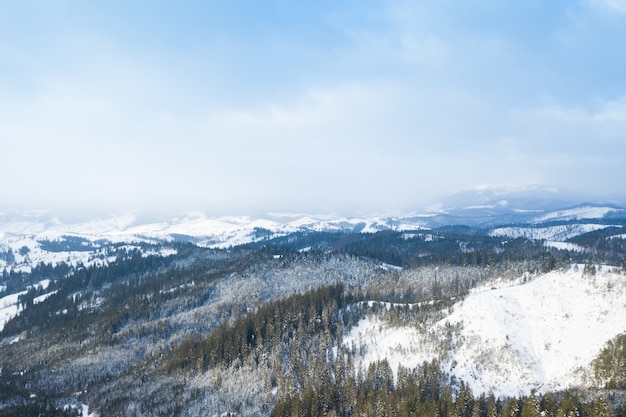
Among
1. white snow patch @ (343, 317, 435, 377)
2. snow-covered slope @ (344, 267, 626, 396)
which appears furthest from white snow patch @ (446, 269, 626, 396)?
white snow patch @ (343, 317, 435, 377)

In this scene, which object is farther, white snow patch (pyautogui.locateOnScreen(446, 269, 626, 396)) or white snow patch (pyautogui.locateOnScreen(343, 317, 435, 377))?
white snow patch (pyautogui.locateOnScreen(343, 317, 435, 377))

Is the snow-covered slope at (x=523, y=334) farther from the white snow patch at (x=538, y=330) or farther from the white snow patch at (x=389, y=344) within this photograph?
the white snow patch at (x=389, y=344)

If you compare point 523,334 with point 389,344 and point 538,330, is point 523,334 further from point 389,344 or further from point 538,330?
point 389,344

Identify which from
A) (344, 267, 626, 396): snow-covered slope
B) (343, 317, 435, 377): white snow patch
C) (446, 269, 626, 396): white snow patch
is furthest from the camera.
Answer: (343, 317, 435, 377): white snow patch

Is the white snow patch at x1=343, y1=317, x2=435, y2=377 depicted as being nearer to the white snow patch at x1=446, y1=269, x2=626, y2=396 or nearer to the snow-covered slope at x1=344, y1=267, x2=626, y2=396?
the snow-covered slope at x1=344, y1=267, x2=626, y2=396

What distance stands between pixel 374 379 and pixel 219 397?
202 ft

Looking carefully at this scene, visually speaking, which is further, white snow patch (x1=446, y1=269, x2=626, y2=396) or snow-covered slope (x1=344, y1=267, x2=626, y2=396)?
snow-covered slope (x1=344, y1=267, x2=626, y2=396)

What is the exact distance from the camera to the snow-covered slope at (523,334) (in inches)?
5758

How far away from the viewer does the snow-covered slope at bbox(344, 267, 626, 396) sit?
5758 inches

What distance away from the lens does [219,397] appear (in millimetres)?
163125

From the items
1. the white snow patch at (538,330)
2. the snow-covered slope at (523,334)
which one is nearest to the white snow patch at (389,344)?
the snow-covered slope at (523,334)

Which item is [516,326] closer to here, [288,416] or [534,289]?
[534,289]

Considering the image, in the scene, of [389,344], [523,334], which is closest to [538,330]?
[523,334]

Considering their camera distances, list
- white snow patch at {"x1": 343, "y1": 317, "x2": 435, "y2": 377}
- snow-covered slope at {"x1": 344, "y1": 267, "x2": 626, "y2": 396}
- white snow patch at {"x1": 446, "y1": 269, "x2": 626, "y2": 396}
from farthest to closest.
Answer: white snow patch at {"x1": 343, "y1": 317, "x2": 435, "y2": 377}
snow-covered slope at {"x1": 344, "y1": 267, "x2": 626, "y2": 396}
white snow patch at {"x1": 446, "y1": 269, "x2": 626, "y2": 396}
